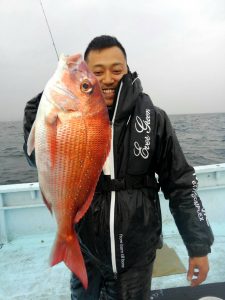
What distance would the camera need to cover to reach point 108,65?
6.59 ft

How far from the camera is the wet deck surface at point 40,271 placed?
348cm

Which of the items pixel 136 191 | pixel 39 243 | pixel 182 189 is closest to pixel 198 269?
pixel 182 189

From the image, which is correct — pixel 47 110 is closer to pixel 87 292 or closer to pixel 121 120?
pixel 121 120

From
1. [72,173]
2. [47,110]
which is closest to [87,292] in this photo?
[72,173]

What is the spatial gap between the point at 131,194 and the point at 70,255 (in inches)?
21.6

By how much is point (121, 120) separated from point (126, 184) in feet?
1.38

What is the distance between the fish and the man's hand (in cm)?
92

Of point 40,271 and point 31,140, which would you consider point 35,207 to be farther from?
point 31,140

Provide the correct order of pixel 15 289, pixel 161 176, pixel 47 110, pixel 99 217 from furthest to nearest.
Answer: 1. pixel 15 289
2. pixel 161 176
3. pixel 99 217
4. pixel 47 110

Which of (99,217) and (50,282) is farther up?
(99,217)

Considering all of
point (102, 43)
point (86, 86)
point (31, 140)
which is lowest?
point (31, 140)

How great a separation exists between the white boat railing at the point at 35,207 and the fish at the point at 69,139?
303 centimetres

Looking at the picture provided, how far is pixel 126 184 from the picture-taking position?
203 centimetres

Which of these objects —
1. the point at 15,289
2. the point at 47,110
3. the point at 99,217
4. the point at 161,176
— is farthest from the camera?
the point at 15,289
